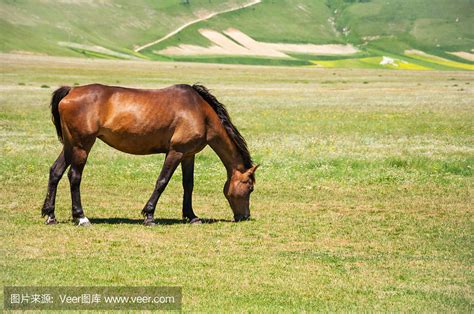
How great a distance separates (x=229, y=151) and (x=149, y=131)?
197cm

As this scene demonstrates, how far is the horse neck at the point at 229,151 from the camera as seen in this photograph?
17875 mm

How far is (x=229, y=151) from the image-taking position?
58.9 ft

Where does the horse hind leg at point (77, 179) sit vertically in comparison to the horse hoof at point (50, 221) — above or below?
above

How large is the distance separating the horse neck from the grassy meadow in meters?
1.32

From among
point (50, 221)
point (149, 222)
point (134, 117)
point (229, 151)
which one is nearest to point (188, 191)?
point (229, 151)

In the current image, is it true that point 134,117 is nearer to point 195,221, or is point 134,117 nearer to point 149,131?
point 149,131

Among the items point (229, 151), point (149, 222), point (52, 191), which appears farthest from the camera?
point (229, 151)

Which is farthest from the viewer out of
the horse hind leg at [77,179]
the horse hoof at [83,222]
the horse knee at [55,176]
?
the horse knee at [55,176]

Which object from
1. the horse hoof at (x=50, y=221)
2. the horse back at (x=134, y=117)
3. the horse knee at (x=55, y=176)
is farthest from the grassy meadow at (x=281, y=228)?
the horse back at (x=134, y=117)

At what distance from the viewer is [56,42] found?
620 feet

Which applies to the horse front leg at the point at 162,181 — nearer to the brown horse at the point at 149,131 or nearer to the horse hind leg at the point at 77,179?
the brown horse at the point at 149,131

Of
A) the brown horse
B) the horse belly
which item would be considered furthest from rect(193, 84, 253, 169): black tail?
the horse belly

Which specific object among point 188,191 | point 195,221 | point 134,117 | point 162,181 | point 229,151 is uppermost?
point 134,117

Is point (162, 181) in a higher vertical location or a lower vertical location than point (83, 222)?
higher
